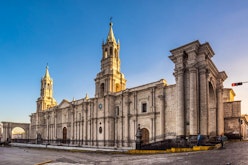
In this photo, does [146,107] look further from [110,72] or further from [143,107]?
[110,72]

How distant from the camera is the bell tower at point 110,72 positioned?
124 feet

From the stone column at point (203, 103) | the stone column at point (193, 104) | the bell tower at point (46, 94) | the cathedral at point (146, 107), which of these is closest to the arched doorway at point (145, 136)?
the cathedral at point (146, 107)

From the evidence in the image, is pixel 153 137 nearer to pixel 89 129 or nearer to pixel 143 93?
pixel 143 93

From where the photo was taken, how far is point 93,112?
3969 centimetres

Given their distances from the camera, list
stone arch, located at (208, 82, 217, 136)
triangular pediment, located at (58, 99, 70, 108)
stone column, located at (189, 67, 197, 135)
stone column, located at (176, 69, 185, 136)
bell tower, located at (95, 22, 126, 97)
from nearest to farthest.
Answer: stone column, located at (189, 67, 197, 135)
stone column, located at (176, 69, 185, 136)
stone arch, located at (208, 82, 217, 136)
bell tower, located at (95, 22, 126, 97)
triangular pediment, located at (58, 99, 70, 108)

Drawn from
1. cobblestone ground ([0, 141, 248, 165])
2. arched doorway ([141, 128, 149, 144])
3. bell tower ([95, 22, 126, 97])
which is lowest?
arched doorway ([141, 128, 149, 144])

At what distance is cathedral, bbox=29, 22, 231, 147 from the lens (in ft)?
70.4

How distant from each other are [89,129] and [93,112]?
3.06 m

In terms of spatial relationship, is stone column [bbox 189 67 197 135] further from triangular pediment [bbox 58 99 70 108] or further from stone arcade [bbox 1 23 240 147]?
triangular pediment [bbox 58 99 70 108]

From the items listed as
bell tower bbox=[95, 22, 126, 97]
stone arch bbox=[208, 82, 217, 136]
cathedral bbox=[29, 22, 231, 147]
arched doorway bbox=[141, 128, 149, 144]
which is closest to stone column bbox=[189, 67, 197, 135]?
cathedral bbox=[29, 22, 231, 147]

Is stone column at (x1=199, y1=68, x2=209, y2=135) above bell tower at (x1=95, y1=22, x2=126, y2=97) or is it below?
below

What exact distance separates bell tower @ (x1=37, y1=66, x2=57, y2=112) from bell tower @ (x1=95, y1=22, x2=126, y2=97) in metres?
22.4

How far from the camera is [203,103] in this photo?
68.6ft

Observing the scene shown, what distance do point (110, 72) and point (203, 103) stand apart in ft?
65.4
